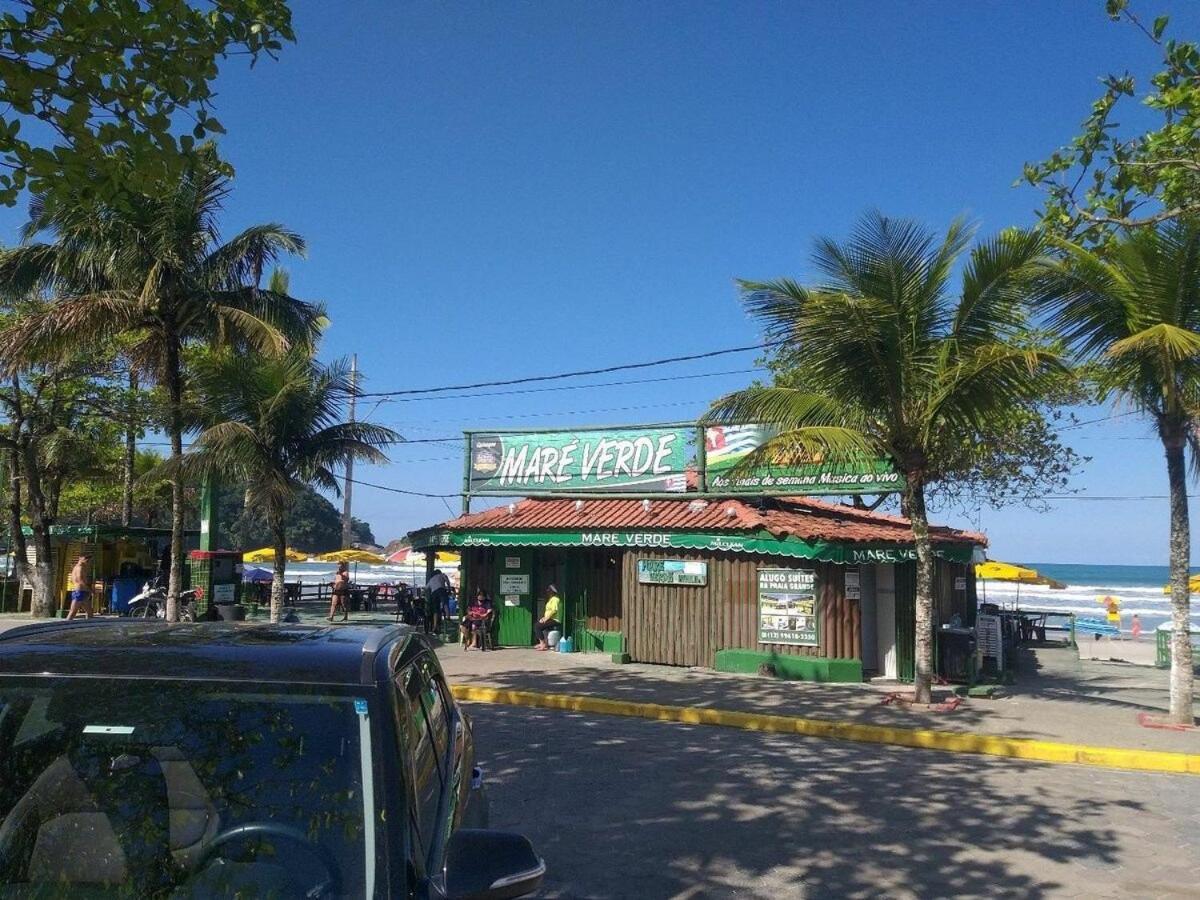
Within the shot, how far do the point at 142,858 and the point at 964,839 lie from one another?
5966 mm

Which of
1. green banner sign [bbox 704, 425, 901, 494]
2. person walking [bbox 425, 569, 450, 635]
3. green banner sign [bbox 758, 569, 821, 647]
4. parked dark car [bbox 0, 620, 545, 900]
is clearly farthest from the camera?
person walking [bbox 425, 569, 450, 635]

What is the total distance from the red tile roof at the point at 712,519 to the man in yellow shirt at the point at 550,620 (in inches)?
57.7

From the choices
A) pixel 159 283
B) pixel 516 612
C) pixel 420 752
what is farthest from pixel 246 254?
pixel 420 752

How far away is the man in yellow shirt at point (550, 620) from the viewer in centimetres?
1912

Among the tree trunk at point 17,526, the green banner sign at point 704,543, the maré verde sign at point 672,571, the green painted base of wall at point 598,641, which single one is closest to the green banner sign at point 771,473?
the green banner sign at point 704,543

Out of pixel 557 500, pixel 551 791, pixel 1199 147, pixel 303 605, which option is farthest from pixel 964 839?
pixel 303 605

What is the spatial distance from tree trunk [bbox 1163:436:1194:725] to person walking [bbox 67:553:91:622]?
20.9 m

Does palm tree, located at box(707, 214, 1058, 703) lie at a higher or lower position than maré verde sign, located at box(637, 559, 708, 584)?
higher

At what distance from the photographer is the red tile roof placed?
636 inches

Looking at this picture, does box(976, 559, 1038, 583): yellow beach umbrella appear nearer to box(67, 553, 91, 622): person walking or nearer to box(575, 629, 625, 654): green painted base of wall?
box(575, 629, 625, 654): green painted base of wall

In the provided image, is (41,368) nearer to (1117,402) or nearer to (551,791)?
(551,791)

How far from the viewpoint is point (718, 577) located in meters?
17.1

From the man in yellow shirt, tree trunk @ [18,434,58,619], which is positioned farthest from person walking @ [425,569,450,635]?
tree trunk @ [18,434,58,619]

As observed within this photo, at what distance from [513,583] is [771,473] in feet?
19.4
